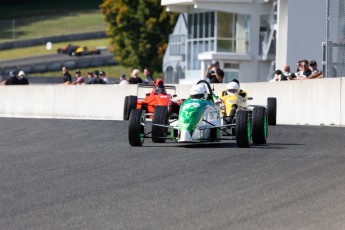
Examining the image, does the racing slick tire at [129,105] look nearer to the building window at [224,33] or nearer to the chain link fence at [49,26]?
the building window at [224,33]

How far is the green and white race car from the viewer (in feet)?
61.3

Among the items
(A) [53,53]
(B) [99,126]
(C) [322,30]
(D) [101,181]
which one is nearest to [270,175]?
(D) [101,181]

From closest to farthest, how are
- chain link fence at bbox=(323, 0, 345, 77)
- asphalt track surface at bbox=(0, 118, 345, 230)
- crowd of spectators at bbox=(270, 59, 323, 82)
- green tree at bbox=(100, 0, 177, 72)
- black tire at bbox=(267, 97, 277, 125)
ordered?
asphalt track surface at bbox=(0, 118, 345, 230) < black tire at bbox=(267, 97, 277, 125) < chain link fence at bbox=(323, 0, 345, 77) < crowd of spectators at bbox=(270, 59, 323, 82) < green tree at bbox=(100, 0, 177, 72)

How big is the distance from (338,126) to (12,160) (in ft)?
40.2

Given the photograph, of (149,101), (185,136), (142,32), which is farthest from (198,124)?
(142,32)

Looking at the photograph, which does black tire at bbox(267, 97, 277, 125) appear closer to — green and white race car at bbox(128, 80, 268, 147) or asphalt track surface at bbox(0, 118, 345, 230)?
asphalt track surface at bbox(0, 118, 345, 230)

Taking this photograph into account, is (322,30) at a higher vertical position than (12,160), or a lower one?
higher

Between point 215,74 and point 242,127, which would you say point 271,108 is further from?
point 215,74

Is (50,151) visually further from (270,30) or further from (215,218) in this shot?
(270,30)

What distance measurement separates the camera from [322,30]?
49.9 m

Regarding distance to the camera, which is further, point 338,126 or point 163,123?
point 338,126

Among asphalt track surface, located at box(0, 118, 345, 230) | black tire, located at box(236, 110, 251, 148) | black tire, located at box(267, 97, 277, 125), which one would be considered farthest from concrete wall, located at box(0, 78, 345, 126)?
black tire, located at box(236, 110, 251, 148)

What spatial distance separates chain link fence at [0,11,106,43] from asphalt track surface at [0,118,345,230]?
265 ft

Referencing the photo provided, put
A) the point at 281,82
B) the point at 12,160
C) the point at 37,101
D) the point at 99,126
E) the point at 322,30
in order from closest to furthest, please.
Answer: the point at 12,160, the point at 99,126, the point at 281,82, the point at 37,101, the point at 322,30
